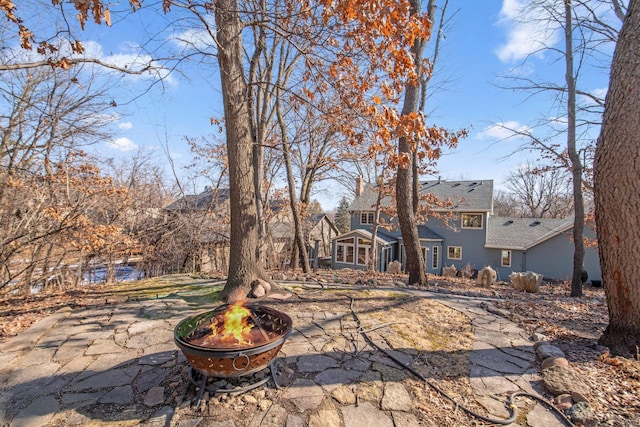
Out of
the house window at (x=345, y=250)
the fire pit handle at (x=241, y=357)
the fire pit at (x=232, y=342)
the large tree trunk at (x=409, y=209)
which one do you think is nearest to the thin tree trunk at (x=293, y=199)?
the large tree trunk at (x=409, y=209)

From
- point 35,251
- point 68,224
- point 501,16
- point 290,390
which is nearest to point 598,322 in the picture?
point 290,390

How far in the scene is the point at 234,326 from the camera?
7.14 feet

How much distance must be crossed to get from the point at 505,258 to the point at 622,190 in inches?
600

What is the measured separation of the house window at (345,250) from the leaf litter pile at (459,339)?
1299 cm

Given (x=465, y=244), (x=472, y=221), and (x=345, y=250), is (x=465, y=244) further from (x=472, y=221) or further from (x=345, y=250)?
(x=345, y=250)

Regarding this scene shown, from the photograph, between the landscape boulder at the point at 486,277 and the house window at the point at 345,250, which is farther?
the house window at the point at 345,250

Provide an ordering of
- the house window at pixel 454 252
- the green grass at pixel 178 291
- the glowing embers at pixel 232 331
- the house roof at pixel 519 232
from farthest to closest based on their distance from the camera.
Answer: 1. the house window at pixel 454 252
2. the house roof at pixel 519 232
3. the green grass at pixel 178 291
4. the glowing embers at pixel 232 331

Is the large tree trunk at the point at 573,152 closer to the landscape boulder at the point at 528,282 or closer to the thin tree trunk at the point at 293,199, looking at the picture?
the landscape boulder at the point at 528,282

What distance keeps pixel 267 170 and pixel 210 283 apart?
687 cm

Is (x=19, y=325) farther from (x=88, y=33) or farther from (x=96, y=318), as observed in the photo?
(x=88, y=33)

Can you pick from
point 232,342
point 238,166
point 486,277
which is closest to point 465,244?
point 486,277

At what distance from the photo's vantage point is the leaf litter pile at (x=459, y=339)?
6.69ft

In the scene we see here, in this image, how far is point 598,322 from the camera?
12.7 ft

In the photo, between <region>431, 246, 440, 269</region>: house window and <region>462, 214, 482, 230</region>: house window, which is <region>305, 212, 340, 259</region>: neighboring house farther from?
<region>462, 214, 482, 230</region>: house window
